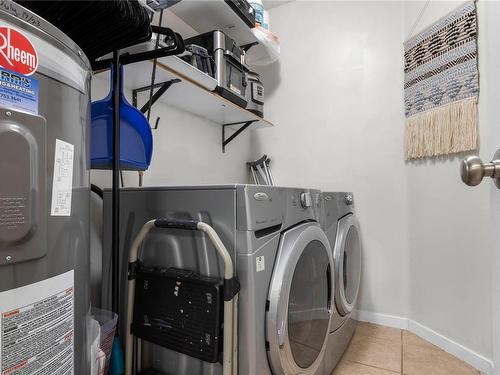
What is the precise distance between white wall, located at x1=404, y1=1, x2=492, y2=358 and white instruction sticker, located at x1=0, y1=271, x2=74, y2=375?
2016 millimetres

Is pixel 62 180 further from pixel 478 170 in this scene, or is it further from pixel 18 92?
pixel 478 170

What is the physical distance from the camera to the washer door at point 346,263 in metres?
1.52

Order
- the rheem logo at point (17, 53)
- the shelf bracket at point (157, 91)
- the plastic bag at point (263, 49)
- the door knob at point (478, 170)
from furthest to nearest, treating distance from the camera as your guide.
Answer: the plastic bag at point (263, 49), the shelf bracket at point (157, 91), the door knob at point (478, 170), the rheem logo at point (17, 53)

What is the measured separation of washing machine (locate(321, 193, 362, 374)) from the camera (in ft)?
4.95

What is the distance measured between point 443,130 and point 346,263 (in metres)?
1.08

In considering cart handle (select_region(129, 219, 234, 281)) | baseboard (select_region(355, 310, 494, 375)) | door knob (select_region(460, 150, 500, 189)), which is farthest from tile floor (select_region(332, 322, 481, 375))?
door knob (select_region(460, 150, 500, 189))

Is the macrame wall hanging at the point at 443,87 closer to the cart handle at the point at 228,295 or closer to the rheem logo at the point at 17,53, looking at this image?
the cart handle at the point at 228,295

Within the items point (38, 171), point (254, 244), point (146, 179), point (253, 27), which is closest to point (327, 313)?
point (254, 244)

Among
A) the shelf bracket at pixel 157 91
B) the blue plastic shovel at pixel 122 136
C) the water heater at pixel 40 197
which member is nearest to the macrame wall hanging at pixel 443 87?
the shelf bracket at pixel 157 91

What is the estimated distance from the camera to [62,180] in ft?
1.61

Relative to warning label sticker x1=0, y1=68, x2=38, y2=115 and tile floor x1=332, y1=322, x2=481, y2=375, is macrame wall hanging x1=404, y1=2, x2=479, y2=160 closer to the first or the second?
tile floor x1=332, y1=322, x2=481, y2=375

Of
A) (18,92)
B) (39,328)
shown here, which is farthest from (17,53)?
(39,328)

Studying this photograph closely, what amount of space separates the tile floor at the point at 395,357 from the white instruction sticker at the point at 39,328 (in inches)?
61.2

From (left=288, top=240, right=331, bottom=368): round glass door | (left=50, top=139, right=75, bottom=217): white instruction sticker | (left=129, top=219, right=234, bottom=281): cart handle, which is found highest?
(left=50, top=139, right=75, bottom=217): white instruction sticker
